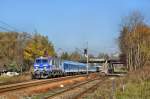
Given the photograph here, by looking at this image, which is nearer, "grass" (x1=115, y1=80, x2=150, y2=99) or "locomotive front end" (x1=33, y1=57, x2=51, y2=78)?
"grass" (x1=115, y1=80, x2=150, y2=99)

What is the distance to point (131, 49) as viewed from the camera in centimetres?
8056

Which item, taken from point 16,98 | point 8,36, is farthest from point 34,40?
point 16,98

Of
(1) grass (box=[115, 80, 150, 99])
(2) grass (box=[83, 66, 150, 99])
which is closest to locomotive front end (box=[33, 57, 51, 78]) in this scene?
(2) grass (box=[83, 66, 150, 99])

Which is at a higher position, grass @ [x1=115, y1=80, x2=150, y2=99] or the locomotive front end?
the locomotive front end

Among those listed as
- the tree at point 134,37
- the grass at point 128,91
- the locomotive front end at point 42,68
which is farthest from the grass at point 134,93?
the tree at point 134,37

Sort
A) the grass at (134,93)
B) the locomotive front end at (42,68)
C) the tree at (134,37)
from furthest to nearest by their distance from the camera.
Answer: the tree at (134,37), the locomotive front end at (42,68), the grass at (134,93)

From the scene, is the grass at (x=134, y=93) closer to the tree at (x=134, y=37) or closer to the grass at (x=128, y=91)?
the grass at (x=128, y=91)

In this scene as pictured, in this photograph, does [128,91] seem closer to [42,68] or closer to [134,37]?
[42,68]

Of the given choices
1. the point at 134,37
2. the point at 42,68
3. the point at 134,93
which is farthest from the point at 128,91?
the point at 134,37

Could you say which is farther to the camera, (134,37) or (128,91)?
(134,37)

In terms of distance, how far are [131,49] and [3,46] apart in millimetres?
38560

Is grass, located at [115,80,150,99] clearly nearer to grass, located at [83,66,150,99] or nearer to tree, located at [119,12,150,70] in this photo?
grass, located at [83,66,150,99]

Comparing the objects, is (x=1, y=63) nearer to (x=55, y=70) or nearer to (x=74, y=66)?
(x=74, y=66)

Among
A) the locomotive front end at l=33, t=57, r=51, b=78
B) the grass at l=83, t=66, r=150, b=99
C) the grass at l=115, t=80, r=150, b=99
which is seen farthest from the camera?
the locomotive front end at l=33, t=57, r=51, b=78
